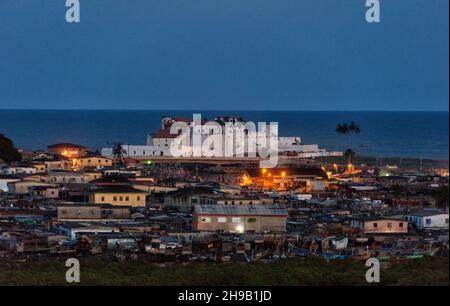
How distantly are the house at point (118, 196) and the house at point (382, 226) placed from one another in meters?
5.81

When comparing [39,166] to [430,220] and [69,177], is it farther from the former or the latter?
[430,220]

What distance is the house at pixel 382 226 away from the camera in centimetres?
2119

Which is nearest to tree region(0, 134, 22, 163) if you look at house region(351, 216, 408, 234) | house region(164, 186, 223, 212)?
house region(164, 186, 223, 212)

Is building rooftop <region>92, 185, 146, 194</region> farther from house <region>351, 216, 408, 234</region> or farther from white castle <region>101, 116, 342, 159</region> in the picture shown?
white castle <region>101, 116, 342, 159</region>

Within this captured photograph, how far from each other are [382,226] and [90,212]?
5469 millimetres

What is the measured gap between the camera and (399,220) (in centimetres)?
2148

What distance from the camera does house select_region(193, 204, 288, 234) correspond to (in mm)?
21141

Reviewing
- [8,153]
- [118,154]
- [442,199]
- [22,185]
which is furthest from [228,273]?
[118,154]

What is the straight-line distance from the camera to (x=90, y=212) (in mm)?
22656

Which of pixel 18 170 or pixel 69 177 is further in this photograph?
pixel 18 170

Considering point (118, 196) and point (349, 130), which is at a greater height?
point (349, 130)

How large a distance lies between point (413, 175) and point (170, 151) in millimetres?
10346

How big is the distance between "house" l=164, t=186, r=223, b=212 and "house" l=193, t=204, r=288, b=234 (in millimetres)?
2663
